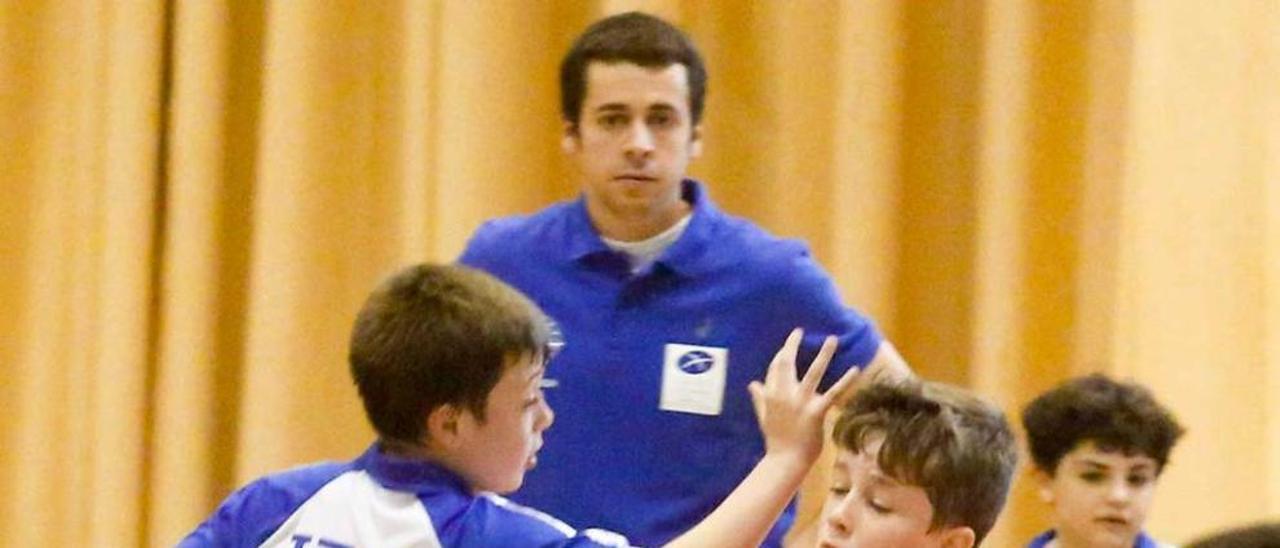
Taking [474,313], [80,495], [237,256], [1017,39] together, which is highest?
[1017,39]

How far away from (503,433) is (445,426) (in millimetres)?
61

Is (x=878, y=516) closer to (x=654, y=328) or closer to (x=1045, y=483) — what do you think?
(x=654, y=328)

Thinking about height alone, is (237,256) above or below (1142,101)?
below

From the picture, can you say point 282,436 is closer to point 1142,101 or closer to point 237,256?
point 237,256

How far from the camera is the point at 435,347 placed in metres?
1.99

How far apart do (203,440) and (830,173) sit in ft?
4.55

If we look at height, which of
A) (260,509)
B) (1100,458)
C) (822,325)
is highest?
(822,325)

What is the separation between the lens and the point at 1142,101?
11.6 feet

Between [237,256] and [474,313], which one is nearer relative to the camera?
[474,313]

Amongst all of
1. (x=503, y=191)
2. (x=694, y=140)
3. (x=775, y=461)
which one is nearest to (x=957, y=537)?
(x=775, y=461)

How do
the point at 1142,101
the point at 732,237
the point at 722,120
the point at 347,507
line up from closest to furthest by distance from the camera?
the point at 347,507, the point at 732,237, the point at 1142,101, the point at 722,120

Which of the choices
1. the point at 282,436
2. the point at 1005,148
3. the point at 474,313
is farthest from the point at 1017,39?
the point at 474,313

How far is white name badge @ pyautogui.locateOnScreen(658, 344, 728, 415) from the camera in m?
2.51

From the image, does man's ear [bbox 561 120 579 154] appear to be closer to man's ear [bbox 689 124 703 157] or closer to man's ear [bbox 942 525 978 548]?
man's ear [bbox 689 124 703 157]
